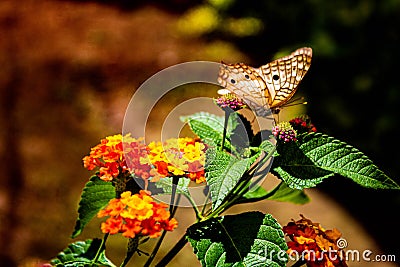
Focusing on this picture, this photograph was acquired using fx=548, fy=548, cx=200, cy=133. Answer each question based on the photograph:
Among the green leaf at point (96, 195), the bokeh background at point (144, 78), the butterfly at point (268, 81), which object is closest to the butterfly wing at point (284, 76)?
the butterfly at point (268, 81)

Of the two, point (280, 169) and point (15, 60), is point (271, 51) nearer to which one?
point (15, 60)

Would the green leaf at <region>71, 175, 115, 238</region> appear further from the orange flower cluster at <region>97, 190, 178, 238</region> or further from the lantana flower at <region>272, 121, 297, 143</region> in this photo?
the lantana flower at <region>272, 121, 297, 143</region>

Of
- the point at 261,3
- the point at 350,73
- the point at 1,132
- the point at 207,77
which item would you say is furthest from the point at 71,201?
the point at 261,3

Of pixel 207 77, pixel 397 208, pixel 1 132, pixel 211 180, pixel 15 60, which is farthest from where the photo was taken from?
pixel 15 60

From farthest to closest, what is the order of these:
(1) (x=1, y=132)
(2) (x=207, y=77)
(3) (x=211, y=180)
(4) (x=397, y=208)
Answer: (2) (x=207, y=77) < (1) (x=1, y=132) < (4) (x=397, y=208) < (3) (x=211, y=180)

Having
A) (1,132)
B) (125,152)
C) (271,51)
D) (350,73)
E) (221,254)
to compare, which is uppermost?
(271,51)

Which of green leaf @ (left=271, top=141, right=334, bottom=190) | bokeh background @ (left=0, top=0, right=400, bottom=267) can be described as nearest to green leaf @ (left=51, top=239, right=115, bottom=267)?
green leaf @ (left=271, top=141, right=334, bottom=190)
